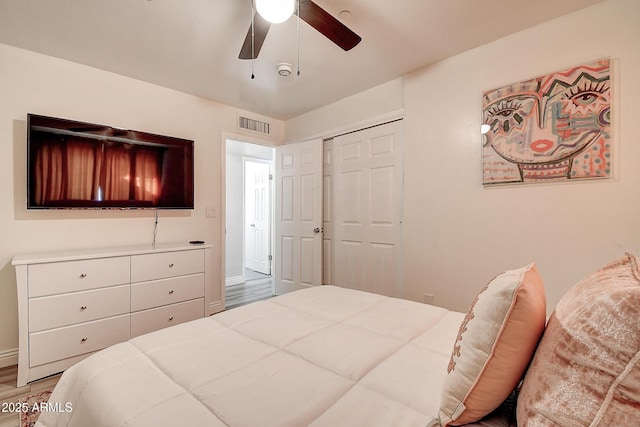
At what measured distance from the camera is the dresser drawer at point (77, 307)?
2.02 m

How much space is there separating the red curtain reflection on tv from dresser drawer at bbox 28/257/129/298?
655 mm

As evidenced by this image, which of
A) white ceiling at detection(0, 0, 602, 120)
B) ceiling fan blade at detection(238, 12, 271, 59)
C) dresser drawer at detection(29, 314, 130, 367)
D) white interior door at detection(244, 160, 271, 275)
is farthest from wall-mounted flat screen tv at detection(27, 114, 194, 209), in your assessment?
white interior door at detection(244, 160, 271, 275)

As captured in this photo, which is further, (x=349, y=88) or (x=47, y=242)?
(x=349, y=88)

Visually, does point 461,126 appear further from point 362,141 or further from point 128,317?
point 128,317

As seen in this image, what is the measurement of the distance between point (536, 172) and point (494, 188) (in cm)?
30

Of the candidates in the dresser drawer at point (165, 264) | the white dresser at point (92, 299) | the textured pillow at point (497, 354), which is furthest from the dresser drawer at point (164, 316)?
the textured pillow at point (497, 354)

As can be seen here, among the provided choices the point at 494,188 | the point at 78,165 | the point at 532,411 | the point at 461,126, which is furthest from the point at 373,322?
the point at 78,165

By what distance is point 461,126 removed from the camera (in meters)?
2.48

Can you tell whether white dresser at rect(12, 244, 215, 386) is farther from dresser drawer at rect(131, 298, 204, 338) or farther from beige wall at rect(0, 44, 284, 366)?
beige wall at rect(0, 44, 284, 366)

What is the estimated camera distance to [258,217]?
5887mm

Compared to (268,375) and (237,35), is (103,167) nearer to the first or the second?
(237,35)

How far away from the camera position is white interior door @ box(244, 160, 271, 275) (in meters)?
5.66

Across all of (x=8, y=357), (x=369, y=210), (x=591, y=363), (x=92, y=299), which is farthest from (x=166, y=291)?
(x=591, y=363)

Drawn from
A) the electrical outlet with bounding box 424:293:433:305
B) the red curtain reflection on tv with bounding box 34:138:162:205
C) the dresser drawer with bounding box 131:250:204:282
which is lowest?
the electrical outlet with bounding box 424:293:433:305
